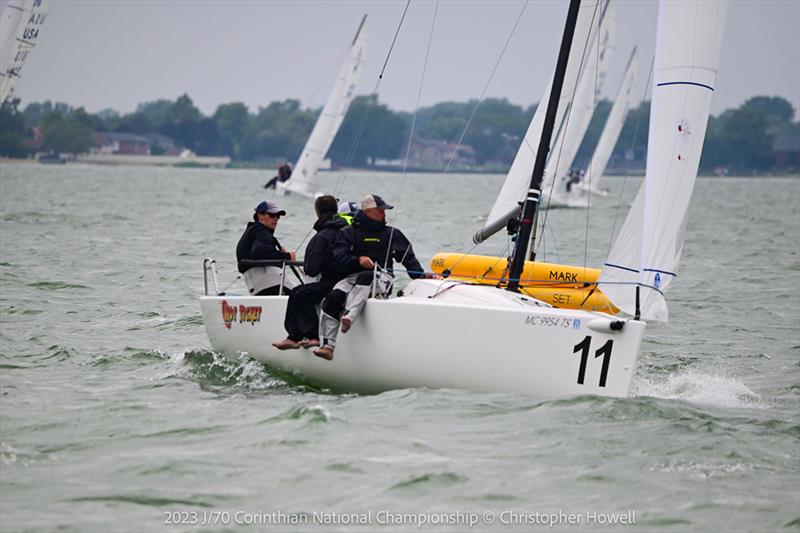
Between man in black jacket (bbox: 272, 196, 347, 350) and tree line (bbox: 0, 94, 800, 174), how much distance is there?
120070 mm

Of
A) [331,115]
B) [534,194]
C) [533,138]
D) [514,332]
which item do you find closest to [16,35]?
[331,115]

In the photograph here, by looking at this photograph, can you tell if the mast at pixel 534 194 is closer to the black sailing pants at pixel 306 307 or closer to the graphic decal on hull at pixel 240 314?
the black sailing pants at pixel 306 307

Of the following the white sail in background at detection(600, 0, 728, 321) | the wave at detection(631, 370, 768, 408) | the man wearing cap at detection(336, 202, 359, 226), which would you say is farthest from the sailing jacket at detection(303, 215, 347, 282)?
the wave at detection(631, 370, 768, 408)

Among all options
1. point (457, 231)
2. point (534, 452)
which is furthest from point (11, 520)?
point (457, 231)

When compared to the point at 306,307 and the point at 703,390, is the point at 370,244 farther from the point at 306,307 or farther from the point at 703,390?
the point at 703,390

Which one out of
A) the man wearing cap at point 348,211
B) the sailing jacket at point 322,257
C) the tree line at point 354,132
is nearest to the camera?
the sailing jacket at point 322,257

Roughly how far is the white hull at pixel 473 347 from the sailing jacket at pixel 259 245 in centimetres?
65

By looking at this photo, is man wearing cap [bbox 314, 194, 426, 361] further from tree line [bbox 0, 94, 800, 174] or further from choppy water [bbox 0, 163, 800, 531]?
tree line [bbox 0, 94, 800, 174]

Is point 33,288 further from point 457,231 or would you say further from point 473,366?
point 457,231

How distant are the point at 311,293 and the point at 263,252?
95 centimetres

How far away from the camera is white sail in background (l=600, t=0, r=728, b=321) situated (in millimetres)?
8305

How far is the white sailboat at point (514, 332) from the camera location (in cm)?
786

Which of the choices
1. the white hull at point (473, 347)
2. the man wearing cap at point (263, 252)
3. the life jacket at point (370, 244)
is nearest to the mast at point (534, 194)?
the white hull at point (473, 347)

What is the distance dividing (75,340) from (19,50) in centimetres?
2180
